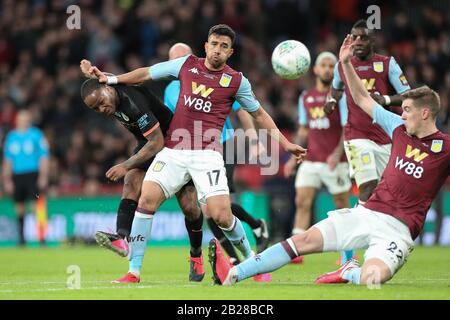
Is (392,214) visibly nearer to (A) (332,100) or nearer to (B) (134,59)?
(A) (332,100)

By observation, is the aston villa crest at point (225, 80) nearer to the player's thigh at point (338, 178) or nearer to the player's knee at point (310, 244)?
the player's knee at point (310, 244)

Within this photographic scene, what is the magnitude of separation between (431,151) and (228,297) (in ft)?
7.23

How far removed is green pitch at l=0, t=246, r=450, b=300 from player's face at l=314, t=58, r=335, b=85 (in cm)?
242

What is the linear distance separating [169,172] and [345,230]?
1930 mm

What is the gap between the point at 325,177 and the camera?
43.0 feet

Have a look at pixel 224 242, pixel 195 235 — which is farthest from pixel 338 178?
pixel 195 235

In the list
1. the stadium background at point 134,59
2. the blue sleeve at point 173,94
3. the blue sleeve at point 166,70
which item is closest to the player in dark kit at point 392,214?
the blue sleeve at point 166,70

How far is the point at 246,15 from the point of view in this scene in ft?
70.2

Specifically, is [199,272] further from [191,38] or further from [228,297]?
[191,38]

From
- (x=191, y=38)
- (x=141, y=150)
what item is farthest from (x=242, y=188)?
(x=141, y=150)

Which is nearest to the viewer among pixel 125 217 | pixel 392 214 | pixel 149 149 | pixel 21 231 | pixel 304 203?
pixel 392 214

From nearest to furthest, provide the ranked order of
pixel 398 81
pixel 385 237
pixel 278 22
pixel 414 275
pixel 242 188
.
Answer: pixel 385 237
pixel 414 275
pixel 398 81
pixel 242 188
pixel 278 22

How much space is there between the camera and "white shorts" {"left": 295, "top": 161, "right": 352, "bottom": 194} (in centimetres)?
1294

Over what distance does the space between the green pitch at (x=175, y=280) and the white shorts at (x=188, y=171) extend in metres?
0.90
